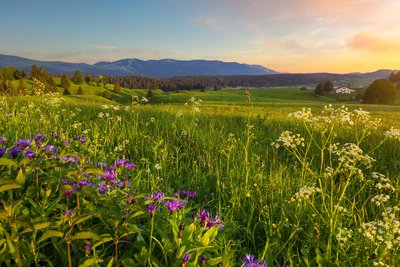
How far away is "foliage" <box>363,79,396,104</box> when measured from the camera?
86250 mm

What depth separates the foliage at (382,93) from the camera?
86250mm

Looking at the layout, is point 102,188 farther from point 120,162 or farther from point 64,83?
point 64,83

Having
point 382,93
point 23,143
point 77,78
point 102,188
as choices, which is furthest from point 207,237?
point 77,78

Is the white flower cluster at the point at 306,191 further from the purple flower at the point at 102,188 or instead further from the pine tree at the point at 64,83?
the pine tree at the point at 64,83

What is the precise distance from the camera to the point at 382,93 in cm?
8625

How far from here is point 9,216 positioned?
1796 mm

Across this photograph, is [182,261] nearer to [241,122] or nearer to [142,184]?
[142,184]

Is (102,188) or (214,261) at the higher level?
(102,188)

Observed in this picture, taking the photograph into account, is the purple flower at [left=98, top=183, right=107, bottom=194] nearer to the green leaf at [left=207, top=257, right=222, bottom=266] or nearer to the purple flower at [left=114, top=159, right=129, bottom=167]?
the purple flower at [left=114, top=159, right=129, bottom=167]

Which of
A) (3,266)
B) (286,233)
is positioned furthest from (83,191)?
(286,233)

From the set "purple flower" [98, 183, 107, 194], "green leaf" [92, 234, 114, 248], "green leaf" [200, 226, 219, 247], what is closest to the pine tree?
"purple flower" [98, 183, 107, 194]

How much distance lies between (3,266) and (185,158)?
4.32 m

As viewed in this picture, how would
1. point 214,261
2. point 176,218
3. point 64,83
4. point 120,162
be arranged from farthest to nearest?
point 64,83
point 120,162
point 176,218
point 214,261

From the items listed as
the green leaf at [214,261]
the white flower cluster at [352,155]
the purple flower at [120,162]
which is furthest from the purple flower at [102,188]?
the white flower cluster at [352,155]
